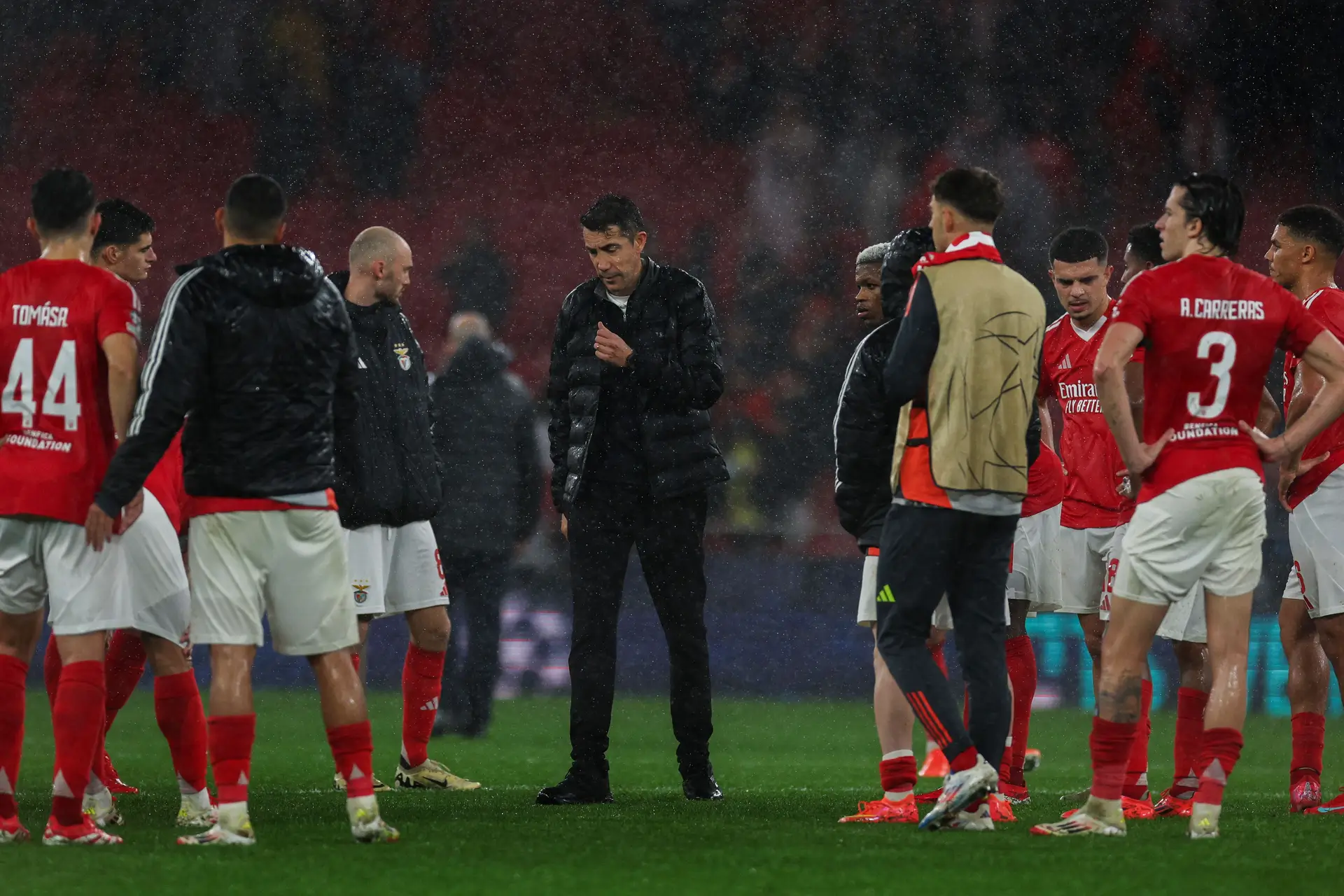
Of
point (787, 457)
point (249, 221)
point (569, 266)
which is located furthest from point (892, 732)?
point (569, 266)

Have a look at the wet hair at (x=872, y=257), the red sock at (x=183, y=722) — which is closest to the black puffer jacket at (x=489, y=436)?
the wet hair at (x=872, y=257)

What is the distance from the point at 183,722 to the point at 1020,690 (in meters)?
2.82

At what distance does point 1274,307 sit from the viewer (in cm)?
435

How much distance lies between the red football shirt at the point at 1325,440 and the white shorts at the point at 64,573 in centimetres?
368

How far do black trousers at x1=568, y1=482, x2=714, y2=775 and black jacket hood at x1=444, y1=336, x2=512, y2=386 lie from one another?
12.2 ft

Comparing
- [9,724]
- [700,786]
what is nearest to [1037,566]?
[700,786]

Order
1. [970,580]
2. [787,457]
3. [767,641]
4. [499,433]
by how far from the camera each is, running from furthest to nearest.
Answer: [787,457] < [767,641] < [499,433] < [970,580]

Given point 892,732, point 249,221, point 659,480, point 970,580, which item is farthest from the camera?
point 659,480

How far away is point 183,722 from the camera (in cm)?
Result: 461

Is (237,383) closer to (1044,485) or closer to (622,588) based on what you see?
(622,588)

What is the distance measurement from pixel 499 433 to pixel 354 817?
4.99m

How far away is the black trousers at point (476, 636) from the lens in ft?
27.3

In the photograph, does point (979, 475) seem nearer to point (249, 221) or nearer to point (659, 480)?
point (659, 480)

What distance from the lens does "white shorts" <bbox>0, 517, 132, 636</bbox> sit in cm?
420
